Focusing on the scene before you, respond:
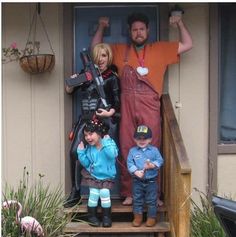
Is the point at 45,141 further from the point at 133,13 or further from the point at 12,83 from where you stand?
the point at 133,13

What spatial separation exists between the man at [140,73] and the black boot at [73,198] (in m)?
0.47

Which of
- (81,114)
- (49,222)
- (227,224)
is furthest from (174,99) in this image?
(227,224)

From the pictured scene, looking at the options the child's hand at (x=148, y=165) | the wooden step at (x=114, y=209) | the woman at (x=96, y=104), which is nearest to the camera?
the child's hand at (x=148, y=165)

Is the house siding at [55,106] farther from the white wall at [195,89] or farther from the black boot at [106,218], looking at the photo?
the black boot at [106,218]

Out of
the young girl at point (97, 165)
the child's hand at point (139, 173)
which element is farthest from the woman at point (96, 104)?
the child's hand at point (139, 173)

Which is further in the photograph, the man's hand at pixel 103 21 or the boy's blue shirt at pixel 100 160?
the man's hand at pixel 103 21

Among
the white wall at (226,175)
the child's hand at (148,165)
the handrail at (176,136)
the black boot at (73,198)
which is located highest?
the handrail at (176,136)

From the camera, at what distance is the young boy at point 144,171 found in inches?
227

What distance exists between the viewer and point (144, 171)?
226 inches

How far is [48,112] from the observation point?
21.5ft

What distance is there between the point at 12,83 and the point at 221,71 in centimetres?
221

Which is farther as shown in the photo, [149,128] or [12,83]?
[12,83]

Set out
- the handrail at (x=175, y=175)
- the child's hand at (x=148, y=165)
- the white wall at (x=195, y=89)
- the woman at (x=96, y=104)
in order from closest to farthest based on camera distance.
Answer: the handrail at (x=175, y=175) → the child's hand at (x=148, y=165) → the woman at (x=96, y=104) → the white wall at (x=195, y=89)

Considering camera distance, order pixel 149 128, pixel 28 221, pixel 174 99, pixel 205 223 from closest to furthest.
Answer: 1. pixel 28 221
2. pixel 205 223
3. pixel 149 128
4. pixel 174 99
